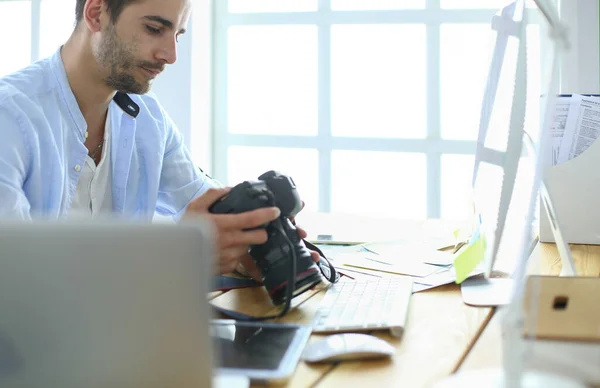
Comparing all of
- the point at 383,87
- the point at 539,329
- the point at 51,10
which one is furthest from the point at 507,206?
the point at 51,10

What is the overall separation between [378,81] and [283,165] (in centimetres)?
65

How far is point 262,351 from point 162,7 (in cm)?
103

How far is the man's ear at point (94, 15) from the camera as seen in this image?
170 centimetres

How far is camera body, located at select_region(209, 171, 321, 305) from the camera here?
1135 millimetres

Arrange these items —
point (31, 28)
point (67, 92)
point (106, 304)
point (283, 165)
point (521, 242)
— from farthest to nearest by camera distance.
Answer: point (31, 28) → point (283, 165) → point (67, 92) → point (521, 242) → point (106, 304)

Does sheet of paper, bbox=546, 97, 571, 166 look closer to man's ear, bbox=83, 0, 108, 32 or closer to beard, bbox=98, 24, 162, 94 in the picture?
beard, bbox=98, 24, 162, 94

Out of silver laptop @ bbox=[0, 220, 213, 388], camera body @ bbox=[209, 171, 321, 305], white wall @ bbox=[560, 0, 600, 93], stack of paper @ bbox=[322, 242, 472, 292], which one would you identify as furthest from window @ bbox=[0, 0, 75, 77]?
silver laptop @ bbox=[0, 220, 213, 388]

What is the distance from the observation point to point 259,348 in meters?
0.92

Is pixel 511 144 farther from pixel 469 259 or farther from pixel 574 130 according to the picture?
pixel 574 130

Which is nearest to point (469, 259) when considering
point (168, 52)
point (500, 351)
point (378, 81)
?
point (500, 351)

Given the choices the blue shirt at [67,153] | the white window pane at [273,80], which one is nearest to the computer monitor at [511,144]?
the blue shirt at [67,153]

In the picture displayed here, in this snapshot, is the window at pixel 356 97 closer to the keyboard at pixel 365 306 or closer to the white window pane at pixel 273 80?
the white window pane at pixel 273 80

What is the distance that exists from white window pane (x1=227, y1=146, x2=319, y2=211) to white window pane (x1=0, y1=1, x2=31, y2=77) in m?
1.31

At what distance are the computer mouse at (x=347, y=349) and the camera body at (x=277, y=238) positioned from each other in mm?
217
